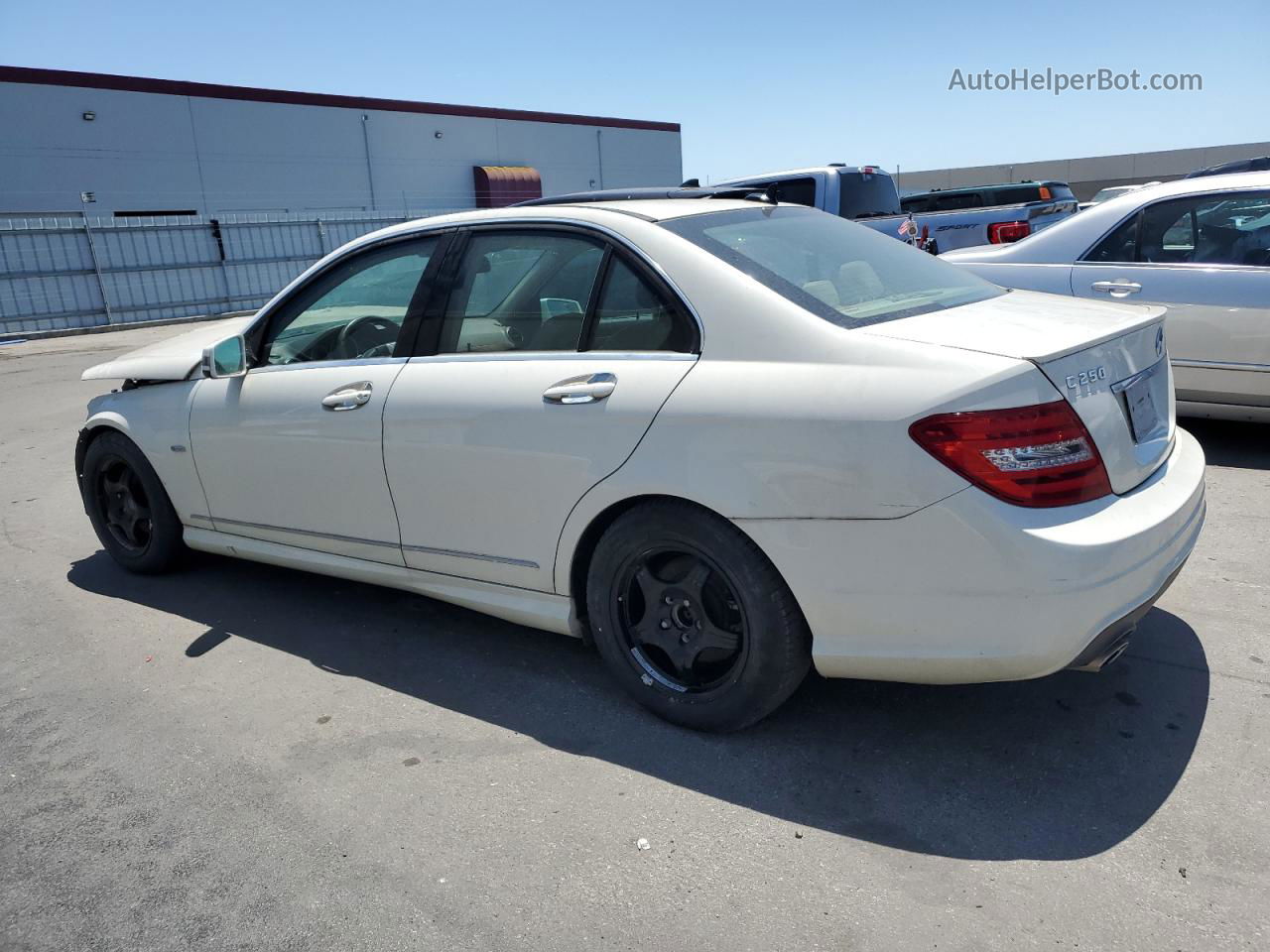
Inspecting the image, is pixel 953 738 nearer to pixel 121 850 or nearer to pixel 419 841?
pixel 419 841

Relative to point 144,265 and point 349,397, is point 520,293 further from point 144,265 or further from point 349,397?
point 144,265

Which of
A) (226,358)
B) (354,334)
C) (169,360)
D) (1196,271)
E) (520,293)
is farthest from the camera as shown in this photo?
(1196,271)

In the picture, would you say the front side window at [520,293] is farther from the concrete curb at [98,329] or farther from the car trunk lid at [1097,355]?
the concrete curb at [98,329]

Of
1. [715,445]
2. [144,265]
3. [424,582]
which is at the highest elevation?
[144,265]

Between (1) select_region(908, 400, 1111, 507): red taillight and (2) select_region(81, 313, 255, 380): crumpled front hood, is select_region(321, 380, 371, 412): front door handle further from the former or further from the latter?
(1) select_region(908, 400, 1111, 507): red taillight

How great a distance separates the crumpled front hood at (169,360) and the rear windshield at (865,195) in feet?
27.6

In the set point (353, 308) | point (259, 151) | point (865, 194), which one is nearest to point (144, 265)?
point (259, 151)

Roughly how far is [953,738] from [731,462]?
113cm

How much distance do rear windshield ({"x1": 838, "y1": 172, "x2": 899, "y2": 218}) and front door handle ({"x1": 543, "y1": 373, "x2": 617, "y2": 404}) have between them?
30.5 ft

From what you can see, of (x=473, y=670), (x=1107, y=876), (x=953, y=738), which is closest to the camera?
(x=1107, y=876)

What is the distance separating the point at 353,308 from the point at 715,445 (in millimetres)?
1965

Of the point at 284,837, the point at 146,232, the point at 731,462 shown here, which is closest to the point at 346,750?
the point at 284,837

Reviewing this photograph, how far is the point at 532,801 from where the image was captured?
2898 millimetres

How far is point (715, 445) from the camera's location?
2.87 metres
